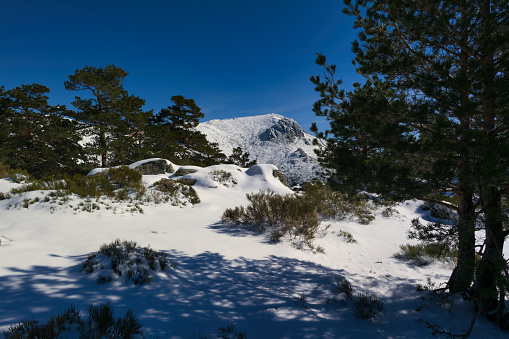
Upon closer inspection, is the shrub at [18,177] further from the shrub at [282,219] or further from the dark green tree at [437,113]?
the dark green tree at [437,113]

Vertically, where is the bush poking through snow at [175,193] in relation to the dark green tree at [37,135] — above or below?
below

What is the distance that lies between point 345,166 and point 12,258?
5.05 meters

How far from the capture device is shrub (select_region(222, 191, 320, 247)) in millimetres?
5560

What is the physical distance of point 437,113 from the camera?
8.35 feet

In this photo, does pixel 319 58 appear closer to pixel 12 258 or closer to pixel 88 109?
pixel 12 258

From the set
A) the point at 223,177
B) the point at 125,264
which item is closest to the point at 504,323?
the point at 125,264

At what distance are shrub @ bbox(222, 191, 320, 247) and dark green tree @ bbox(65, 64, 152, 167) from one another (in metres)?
14.5

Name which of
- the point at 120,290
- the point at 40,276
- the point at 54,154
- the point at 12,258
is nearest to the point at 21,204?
the point at 12,258

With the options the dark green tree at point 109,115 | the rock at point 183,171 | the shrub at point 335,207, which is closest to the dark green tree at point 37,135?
the dark green tree at point 109,115

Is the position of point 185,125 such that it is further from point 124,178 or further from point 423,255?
point 423,255

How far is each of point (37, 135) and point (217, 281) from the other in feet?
65.2

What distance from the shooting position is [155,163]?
14070 millimetres

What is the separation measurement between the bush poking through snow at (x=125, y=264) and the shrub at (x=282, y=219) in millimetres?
2980

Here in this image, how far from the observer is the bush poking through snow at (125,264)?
282cm
